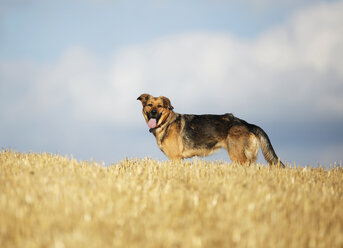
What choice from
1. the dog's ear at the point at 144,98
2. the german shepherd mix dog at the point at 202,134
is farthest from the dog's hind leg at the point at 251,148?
the dog's ear at the point at 144,98

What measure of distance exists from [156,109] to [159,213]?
18.7 feet

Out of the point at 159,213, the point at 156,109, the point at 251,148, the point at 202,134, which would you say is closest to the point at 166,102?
the point at 156,109

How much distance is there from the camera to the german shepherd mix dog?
30.5 feet

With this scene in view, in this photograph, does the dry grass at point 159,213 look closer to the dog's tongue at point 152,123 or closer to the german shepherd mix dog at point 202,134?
the german shepherd mix dog at point 202,134

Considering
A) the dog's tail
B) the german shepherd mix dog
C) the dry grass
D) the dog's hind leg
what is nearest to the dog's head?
the german shepherd mix dog

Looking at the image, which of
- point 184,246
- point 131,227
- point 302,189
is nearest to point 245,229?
point 184,246

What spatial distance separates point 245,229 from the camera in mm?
3592

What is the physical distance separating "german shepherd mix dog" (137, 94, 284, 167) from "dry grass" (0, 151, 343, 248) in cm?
329

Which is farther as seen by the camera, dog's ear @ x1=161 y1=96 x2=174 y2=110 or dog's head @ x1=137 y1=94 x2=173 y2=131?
dog's ear @ x1=161 y1=96 x2=174 y2=110

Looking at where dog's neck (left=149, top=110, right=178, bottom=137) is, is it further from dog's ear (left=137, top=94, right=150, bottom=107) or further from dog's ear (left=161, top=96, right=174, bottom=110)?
dog's ear (left=137, top=94, right=150, bottom=107)

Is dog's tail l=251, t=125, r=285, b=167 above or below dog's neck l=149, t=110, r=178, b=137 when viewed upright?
below

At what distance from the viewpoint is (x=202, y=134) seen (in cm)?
972

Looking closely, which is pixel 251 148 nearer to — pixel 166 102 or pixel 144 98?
pixel 166 102

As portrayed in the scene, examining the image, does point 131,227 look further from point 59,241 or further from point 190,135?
point 190,135
